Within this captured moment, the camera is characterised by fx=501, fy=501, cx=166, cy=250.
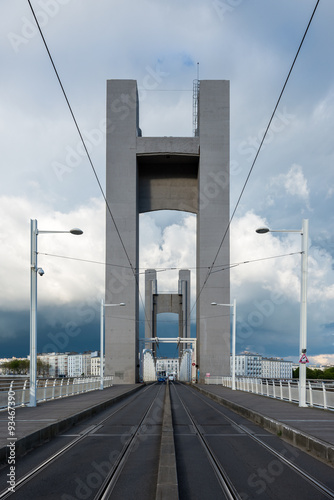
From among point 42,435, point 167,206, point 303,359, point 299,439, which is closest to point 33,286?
point 42,435

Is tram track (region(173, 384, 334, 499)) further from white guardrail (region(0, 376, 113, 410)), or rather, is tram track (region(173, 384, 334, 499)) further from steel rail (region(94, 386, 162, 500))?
white guardrail (region(0, 376, 113, 410))

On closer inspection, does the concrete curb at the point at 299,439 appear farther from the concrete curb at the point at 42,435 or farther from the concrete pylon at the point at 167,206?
the concrete pylon at the point at 167,206

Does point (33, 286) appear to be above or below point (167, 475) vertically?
above

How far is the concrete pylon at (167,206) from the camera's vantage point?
5794 centimetres

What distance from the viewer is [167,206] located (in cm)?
6706

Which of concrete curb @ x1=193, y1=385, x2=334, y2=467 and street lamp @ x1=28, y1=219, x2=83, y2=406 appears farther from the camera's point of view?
street lamp @ x1=28, y1=219, x2=83, y2=406

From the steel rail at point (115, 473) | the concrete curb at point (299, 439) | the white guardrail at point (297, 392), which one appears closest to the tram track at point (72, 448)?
the steel rail at point (115, 473)

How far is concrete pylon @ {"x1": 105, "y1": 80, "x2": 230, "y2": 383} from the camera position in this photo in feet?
190

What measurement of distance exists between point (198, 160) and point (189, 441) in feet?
188

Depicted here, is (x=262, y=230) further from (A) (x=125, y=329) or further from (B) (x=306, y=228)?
(A) (x=125, y=329)

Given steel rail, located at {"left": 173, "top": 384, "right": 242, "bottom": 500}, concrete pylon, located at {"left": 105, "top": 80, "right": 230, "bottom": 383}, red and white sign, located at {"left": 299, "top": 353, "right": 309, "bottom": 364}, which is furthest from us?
concrete pylon, located at {"left": 105, "top": 80, "right": 230, "bottom": 383}

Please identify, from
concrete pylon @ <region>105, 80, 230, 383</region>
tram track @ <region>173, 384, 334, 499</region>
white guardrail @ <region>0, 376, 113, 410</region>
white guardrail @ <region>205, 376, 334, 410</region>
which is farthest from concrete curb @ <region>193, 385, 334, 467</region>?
concrete pylon @ <region>105, 80, 230, 383</region>

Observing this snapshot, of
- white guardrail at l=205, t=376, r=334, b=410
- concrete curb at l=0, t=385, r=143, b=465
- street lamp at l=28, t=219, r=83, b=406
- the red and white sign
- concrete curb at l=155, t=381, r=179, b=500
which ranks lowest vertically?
white guardrail at l=205, t=376, r=334, b=410

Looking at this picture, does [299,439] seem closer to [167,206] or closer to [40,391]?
[40,391]
